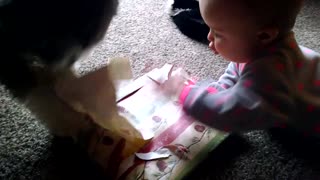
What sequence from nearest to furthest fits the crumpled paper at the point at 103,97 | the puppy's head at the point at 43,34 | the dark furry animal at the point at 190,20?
the puppy's head at the point at 43,34
the crumpled paper at the point at 103,97
the dark furry animal at the point at 190,20

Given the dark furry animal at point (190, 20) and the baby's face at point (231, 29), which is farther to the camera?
the dark furry animal at point (190, 20)

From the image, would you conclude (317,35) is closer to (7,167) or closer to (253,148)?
(253,148)

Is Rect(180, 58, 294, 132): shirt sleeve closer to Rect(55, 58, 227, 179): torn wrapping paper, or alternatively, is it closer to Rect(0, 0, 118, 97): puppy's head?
Rect(55, 58, 227, 179): torn wrapping paper

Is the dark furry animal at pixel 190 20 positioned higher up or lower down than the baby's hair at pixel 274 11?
lower down

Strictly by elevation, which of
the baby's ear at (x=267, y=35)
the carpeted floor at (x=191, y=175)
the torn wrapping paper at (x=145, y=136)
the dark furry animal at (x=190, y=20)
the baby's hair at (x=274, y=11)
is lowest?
the carpeted floor at (x=191, y=175)

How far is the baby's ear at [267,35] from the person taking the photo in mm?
699

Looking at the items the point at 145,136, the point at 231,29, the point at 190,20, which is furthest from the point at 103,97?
the point at 190,20

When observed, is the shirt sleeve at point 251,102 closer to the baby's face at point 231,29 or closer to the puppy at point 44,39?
the baby's face at point 231,29

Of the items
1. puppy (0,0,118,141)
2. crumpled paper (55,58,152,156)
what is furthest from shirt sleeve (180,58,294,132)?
puppy (0,0,118,141)

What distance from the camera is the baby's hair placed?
668mm

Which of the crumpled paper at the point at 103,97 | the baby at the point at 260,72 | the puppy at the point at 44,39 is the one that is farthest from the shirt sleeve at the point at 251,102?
Answer: the puppy at the point at 44,39

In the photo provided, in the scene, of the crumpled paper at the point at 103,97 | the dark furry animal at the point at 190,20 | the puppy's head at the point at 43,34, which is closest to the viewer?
the puppy's head at the point at 43,34

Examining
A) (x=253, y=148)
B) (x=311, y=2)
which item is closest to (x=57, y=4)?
(x=253, y=148)

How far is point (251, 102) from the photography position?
71cm
